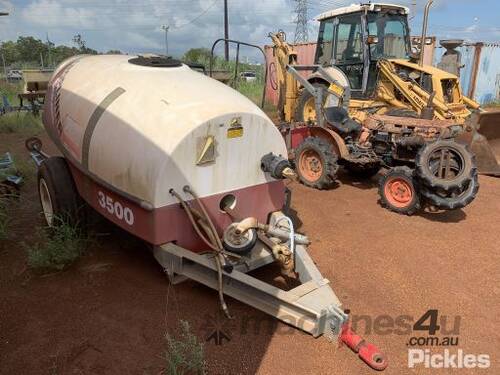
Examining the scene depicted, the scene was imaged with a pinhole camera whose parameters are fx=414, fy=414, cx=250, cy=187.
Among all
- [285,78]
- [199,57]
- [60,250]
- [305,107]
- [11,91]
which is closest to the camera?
[60,250]

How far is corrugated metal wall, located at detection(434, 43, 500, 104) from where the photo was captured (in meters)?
15.3

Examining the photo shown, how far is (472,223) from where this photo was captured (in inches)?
193

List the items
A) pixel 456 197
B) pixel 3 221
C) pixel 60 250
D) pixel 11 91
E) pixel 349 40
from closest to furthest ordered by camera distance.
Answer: pixel 60 250 < pixel 3 221 < pixel 456 197 < pixel 349 40 < pixel 11 91

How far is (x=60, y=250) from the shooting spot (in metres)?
3.54

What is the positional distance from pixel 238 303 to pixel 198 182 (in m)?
0.98

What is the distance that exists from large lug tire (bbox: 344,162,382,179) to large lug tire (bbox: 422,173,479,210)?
1.36 metres

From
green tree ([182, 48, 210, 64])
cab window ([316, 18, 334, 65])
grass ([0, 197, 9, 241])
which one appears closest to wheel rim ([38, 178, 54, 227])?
grass ([0, 197, 9, 241])

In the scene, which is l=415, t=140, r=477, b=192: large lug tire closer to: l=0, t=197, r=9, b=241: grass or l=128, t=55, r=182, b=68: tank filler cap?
l=128, t=55, r=182, b=68: tank filler cap

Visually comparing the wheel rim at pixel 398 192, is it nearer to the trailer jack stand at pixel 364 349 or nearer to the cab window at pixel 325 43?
the trailer jack stand at pixel 364 349

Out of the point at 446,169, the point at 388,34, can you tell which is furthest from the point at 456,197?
the point at 388,34

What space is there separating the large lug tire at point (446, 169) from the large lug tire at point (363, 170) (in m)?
1.21

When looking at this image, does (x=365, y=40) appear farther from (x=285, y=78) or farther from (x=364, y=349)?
(x=364, y=349)

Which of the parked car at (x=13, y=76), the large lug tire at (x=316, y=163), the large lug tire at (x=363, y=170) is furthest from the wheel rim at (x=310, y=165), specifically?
the parked car at (x=13, y=76)

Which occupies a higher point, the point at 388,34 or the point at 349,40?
the point at 388,34
